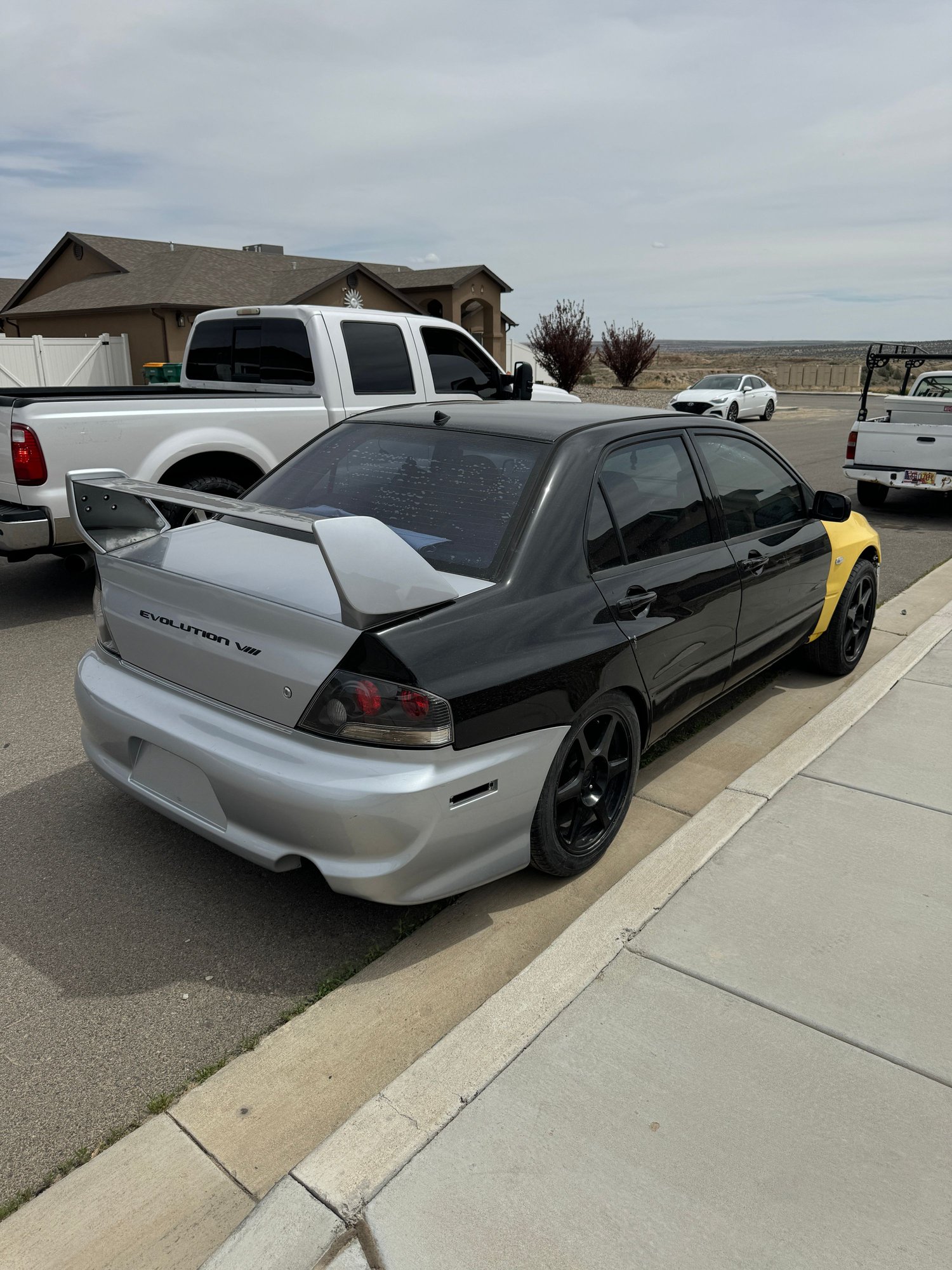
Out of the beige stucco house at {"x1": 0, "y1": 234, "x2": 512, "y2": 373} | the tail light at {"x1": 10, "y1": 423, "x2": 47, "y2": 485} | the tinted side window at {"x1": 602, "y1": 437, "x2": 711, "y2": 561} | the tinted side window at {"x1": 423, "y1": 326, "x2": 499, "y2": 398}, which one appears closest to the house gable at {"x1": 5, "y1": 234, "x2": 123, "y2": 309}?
the beige stucco house at {"x1": 0, "y1": 234, "x2": 512, "y2": 373}

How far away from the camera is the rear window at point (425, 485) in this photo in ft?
11.0

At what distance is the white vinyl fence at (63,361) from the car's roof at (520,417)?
18255 mm

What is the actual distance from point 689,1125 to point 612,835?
52.8 inches

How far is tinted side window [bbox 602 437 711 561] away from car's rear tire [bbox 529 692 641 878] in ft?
2.11

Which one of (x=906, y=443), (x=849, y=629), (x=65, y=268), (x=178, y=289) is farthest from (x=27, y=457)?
(x=65, y=268)

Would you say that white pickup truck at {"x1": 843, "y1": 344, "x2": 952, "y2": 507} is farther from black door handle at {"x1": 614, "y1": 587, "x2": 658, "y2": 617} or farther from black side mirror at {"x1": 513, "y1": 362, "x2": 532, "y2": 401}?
black door handle at {"x1": 614, "y1": 587, "x2": 658, "y2": 617}

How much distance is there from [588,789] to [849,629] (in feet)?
9.65

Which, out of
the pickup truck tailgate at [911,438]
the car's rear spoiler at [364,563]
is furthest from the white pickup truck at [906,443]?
the car's rear spoiler at [364,563]

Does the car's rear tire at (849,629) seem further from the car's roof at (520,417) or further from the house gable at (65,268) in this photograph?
the house gable at (65,268)

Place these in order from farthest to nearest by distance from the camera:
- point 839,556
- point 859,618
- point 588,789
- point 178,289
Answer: point 178,289, point 859,618, point 839,556, point 588,789

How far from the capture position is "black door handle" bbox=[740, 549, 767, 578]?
4383 mm

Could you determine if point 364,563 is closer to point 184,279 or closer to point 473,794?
point 473,794

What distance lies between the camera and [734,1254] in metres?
2.07

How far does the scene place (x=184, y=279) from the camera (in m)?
28.9
